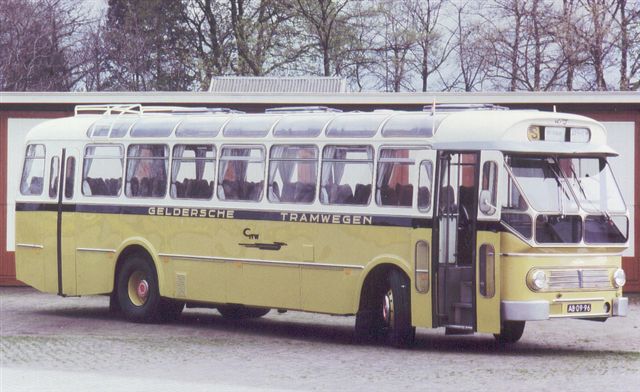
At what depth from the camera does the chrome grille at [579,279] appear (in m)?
17.0

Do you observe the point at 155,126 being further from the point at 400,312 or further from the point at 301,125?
the point at 400,312

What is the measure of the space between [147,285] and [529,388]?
8662 millimetres

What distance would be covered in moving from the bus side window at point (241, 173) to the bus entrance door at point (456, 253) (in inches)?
119

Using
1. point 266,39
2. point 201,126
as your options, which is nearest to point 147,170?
point 201,126

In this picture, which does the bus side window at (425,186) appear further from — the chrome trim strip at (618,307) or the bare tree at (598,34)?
the bare tree at (598,34)

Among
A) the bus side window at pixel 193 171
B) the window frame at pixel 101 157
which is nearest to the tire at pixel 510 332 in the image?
the bus side window at pixel 193 171

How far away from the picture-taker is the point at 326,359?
16312 mm

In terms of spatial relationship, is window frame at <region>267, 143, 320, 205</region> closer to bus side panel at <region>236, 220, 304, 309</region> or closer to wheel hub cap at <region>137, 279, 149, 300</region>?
bus side panel at <region>236, 220, 304, 309</region>

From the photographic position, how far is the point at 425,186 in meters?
17.5

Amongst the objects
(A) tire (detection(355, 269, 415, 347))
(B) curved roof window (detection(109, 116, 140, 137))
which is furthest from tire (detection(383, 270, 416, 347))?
(B) curved roof window (detection(109, 116, 140, 137))

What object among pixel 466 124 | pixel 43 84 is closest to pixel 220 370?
pixel 466 124

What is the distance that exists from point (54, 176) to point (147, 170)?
191 cm

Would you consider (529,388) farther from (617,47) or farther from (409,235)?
(617,47)

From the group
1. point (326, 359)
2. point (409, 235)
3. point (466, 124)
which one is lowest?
point (326, 359)
